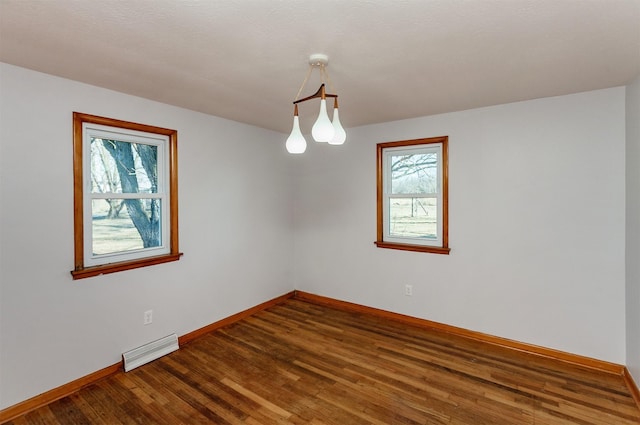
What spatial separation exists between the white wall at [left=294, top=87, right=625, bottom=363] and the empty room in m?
0.02

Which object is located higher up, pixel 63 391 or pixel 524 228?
pixel 524 228

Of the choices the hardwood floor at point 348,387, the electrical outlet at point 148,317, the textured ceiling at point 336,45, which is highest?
the textured ceiling at point 336,45

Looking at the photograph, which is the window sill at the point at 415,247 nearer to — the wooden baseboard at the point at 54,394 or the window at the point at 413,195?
the window at the point at 413,195

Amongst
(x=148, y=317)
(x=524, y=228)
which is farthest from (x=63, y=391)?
(x=524, y=228)

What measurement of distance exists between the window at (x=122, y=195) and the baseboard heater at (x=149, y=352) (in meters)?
0.74

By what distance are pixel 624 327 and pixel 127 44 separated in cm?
419

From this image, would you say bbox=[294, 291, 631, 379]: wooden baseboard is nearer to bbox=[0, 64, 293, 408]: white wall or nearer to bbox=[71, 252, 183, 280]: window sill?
bbox=[0, 64, 293, 408]: white wall

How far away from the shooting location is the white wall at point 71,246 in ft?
7.03

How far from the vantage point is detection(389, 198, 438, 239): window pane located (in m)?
3.53

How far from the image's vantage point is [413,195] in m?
3.62

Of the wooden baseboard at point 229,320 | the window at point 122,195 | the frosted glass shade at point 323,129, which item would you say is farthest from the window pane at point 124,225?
the frosted glass shade at point 323,129

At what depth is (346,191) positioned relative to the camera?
4066mm

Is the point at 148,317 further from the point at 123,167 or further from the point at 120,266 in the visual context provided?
the point at 123,167

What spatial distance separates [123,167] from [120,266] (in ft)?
Answer: 2.89
